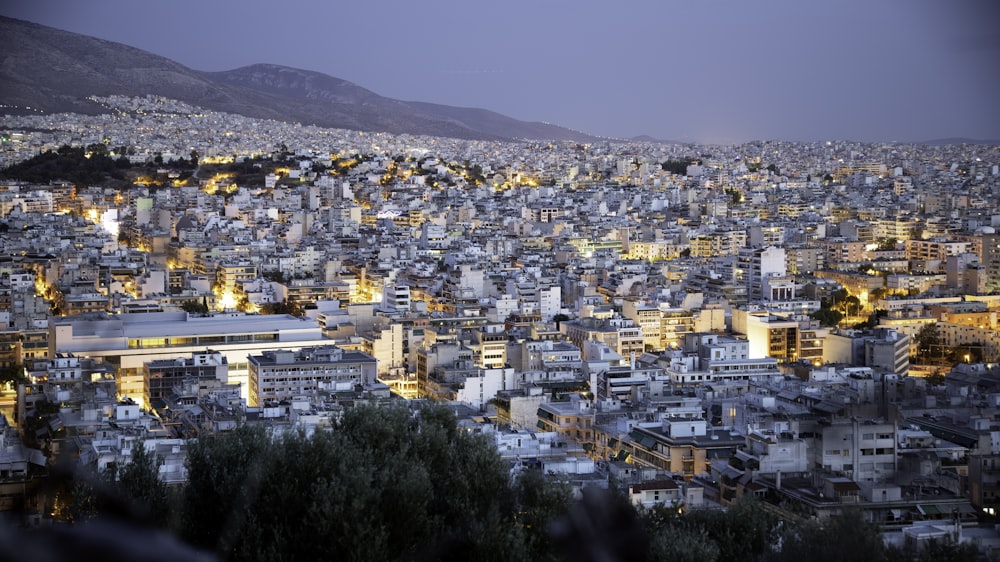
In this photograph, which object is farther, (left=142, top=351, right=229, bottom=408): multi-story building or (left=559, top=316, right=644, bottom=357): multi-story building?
(left=559, top=316, right=644, bottom=357): multi-story building

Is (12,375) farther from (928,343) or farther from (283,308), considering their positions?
(928,343)

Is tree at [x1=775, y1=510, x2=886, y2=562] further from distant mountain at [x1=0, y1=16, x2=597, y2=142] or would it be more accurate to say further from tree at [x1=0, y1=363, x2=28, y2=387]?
distant mountain at [x1=0, y1=16, x2=597, y2=142]

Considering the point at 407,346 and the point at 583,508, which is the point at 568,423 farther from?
the point at 583,508

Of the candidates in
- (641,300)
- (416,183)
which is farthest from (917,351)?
(416,183)

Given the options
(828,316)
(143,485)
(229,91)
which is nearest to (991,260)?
(828,316)

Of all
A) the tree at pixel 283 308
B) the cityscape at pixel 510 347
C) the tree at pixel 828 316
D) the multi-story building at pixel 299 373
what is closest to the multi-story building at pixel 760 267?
the cityscape at pixel 510 347

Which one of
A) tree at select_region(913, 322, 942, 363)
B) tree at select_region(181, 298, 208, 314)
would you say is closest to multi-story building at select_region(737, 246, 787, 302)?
tree at select_region(913, 322, 942, 363)
